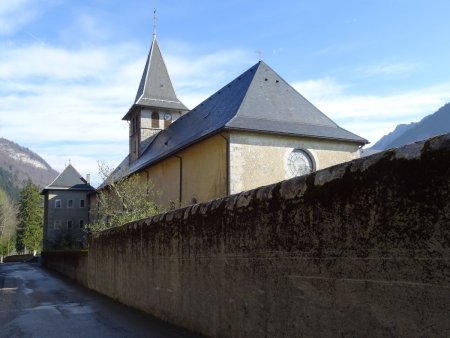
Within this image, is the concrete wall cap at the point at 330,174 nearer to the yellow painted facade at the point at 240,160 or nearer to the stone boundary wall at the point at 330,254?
the stone boundary wall at the point at 330,254

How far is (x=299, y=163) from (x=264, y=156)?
6.69ft

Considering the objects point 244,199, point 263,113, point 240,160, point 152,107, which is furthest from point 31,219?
point 244,199

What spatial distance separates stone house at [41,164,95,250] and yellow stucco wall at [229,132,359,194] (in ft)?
136

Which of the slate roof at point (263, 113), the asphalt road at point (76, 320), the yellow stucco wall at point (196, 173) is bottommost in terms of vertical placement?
the asphalt road at point (76, 320)

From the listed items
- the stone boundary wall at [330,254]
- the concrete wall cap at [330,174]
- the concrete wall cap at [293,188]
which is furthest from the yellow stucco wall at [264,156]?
the concrete wall cap at [330,174]

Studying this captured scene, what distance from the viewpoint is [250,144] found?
22.1 metres

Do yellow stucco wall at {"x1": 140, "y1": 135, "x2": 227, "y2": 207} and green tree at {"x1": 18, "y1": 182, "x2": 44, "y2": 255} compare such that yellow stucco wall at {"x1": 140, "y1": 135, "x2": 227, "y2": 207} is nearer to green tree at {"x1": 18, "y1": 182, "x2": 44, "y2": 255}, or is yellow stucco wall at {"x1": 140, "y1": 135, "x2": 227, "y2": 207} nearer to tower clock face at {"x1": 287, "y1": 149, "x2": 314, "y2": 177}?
tower clock face at {"x1": 287, "y1": 149, "x2": 314, "y2": 177}

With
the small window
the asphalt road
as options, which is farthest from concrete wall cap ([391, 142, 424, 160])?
the small window

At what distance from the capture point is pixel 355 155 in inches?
971

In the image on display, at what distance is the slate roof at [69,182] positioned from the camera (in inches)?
2370

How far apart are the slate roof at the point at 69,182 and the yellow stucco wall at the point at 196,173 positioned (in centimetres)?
3408

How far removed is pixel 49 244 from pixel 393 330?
190ft

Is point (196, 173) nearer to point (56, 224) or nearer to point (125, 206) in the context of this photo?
point (125, 206)

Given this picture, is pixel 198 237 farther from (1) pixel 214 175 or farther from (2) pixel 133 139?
(2) pixel 133 139
